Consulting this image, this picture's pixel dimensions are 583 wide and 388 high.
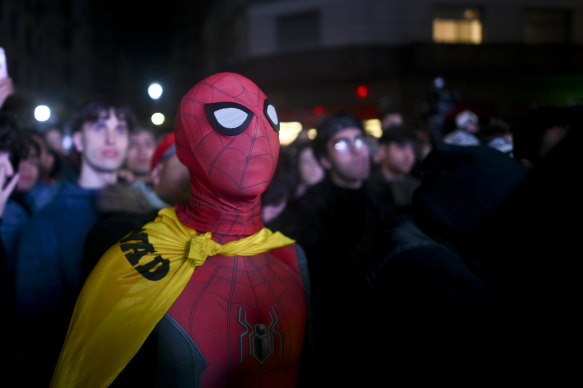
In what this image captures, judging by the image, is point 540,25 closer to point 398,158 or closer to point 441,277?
point 398,158

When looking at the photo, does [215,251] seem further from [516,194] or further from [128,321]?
[516,194]

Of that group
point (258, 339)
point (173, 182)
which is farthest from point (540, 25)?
point (258, 339)

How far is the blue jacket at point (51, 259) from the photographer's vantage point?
101 inches

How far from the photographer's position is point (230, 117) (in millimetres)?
1604

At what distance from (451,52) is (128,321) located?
17074 mm

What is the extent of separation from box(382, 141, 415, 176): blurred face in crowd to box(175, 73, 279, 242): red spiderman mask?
346cm

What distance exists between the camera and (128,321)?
150cm

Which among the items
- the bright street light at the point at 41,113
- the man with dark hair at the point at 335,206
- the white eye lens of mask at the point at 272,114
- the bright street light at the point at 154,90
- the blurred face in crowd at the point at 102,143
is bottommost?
the man with dark hair at the point at 335,206

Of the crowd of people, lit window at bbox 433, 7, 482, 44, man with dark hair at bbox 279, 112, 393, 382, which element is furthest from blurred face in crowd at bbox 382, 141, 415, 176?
lit window at bbox 433, 7, 482, 44

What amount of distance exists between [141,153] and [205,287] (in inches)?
133

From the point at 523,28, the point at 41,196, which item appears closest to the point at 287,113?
the point at 523,28

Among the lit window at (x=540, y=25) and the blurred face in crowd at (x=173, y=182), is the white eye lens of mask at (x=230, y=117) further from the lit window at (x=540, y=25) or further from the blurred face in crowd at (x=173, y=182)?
the lit window at (x=540, y=25)

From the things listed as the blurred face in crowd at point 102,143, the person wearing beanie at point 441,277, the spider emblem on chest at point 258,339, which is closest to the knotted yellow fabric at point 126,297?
the spider emblem on chest at point 258,339

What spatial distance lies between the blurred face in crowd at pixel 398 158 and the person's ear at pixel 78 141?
10.2 feet
